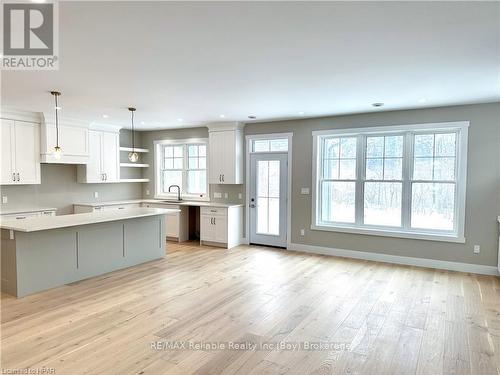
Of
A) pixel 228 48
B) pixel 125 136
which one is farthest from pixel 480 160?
pixel 125 136

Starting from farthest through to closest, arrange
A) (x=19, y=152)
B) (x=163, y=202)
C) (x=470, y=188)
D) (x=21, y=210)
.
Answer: (x=163, y=202)
(x=21, y=210)
(x=19, y=152)
(x=470, y=188)

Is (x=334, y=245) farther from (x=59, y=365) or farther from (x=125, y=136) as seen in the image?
(x=125, y=136)

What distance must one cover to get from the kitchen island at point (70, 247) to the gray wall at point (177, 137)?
6.43ft

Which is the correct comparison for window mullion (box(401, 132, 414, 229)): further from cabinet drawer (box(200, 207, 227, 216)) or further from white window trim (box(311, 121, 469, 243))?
cabinet drawer (box(200, 207, 227, 216))

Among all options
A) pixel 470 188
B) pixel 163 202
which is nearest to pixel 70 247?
pixel 163 202

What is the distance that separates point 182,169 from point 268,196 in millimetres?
2436

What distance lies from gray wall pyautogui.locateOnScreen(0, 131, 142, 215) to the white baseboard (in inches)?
178

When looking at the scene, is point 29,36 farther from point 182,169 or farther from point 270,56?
point 182,169

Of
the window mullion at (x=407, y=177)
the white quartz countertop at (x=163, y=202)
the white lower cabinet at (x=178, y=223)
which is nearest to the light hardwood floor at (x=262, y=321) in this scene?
the window mullion at (x=407, y=177)

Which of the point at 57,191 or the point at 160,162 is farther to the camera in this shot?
the point at 160,162

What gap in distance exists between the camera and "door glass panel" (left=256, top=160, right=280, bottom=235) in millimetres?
6668

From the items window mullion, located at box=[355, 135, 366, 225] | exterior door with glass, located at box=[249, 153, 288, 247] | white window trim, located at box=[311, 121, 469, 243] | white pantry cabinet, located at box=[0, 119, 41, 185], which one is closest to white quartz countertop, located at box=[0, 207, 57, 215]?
white pantry cabinet, located at box=[0, 119, 41, 185]

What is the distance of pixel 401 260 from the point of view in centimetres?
548

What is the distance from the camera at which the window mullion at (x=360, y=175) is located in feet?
19.2
